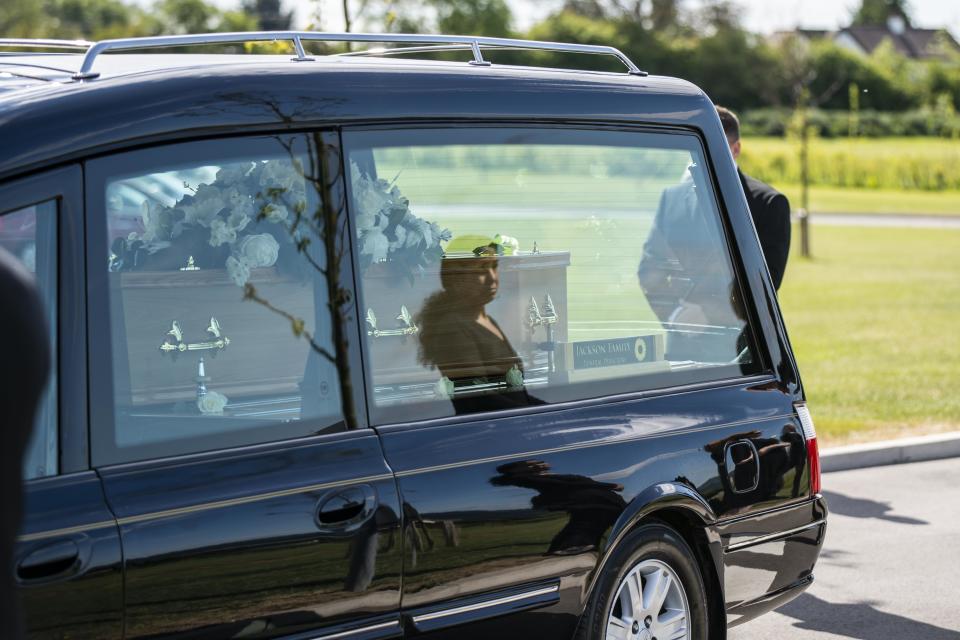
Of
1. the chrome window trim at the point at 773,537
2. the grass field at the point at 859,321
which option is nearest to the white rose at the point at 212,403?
the grass field at the point at 859,321

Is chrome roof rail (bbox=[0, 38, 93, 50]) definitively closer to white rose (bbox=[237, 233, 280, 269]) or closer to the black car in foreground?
the black car in foreground

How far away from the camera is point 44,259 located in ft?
9.71

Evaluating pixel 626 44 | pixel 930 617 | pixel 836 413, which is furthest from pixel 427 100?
pixel 626 44

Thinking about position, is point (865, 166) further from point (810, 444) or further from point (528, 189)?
point (528, 189)

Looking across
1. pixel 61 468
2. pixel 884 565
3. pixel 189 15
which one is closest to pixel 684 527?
pixel 61 468

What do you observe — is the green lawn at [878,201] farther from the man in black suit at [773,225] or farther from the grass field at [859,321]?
the man in black suit at [773,225]

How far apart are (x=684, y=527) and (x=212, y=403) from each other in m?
1.64

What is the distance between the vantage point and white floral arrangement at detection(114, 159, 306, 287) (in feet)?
10.9

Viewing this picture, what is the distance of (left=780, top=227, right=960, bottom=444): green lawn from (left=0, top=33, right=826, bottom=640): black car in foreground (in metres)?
5.16

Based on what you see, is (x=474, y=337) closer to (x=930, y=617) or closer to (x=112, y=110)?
(x=112, y=110)

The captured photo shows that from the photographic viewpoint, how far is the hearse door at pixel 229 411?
2992mm

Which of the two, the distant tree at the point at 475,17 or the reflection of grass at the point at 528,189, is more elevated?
the distant tree at the point at 475,17

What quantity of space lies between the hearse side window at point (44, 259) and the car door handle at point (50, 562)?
0.57 feet

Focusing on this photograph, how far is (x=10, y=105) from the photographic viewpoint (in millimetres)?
2982
